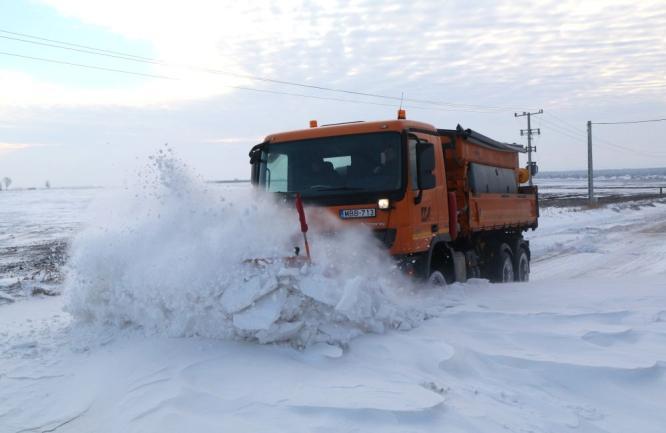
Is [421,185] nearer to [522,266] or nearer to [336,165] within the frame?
[336,165]

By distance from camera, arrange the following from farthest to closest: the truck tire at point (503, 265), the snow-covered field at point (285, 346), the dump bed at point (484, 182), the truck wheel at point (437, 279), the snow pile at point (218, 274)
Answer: the truck tire at point (503, 265) < the dump bed at point (484, 182) < the truck wheel at point (437, 279) < the snow pile at point (218, 274) < the snow-covered field at point (285, 346)

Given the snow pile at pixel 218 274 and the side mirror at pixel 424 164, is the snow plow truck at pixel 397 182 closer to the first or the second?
the side mirror at pixel 424 164


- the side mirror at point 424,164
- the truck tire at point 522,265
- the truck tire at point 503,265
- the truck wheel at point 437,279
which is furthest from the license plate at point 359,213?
the truck tire at point 522,265

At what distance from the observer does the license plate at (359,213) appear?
6.35 metres

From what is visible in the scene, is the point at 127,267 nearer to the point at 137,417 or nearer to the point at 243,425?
the point at 137,417

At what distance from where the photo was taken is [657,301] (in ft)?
21.5

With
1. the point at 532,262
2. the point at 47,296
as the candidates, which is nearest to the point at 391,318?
the point at 47,296

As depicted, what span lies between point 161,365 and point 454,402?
228 cm

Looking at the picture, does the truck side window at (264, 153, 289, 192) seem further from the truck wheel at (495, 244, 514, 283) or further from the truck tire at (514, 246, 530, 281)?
the truck tire at (514, 246, 530, 281)

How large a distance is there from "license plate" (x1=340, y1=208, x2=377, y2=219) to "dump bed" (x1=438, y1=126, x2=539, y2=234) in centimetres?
230

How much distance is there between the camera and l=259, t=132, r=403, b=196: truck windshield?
21.3 feet

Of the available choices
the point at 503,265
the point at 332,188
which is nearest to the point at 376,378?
the point at 332,188

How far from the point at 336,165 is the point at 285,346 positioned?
2.54 m

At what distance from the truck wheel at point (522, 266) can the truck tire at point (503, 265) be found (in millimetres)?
388
